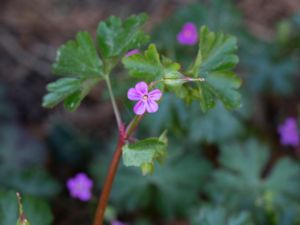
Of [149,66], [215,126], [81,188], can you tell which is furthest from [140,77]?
[215,126]

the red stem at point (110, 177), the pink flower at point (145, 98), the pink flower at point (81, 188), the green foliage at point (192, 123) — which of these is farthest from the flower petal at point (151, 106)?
the green foliage at point (192, 123)

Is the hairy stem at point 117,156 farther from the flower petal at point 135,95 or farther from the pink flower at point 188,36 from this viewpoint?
the pink flower at point 188,36

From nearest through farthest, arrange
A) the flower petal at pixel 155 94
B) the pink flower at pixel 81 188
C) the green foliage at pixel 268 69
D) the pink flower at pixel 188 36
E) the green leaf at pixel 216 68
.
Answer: the flower petal at pixel 155 94
the green leaf at pixel 216 68
the pink flower at pixel 81 188
the pink flower at pixel 188 36
the green foliage at pixel 268 69

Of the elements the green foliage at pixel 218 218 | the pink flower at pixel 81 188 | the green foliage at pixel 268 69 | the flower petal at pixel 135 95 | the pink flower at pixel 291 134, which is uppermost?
the green foliage at pixel 268 69

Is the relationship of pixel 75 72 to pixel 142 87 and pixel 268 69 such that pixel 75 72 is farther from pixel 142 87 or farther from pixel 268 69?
pixel 268 69

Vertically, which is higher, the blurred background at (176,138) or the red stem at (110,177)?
the blurred background at (176,138)
